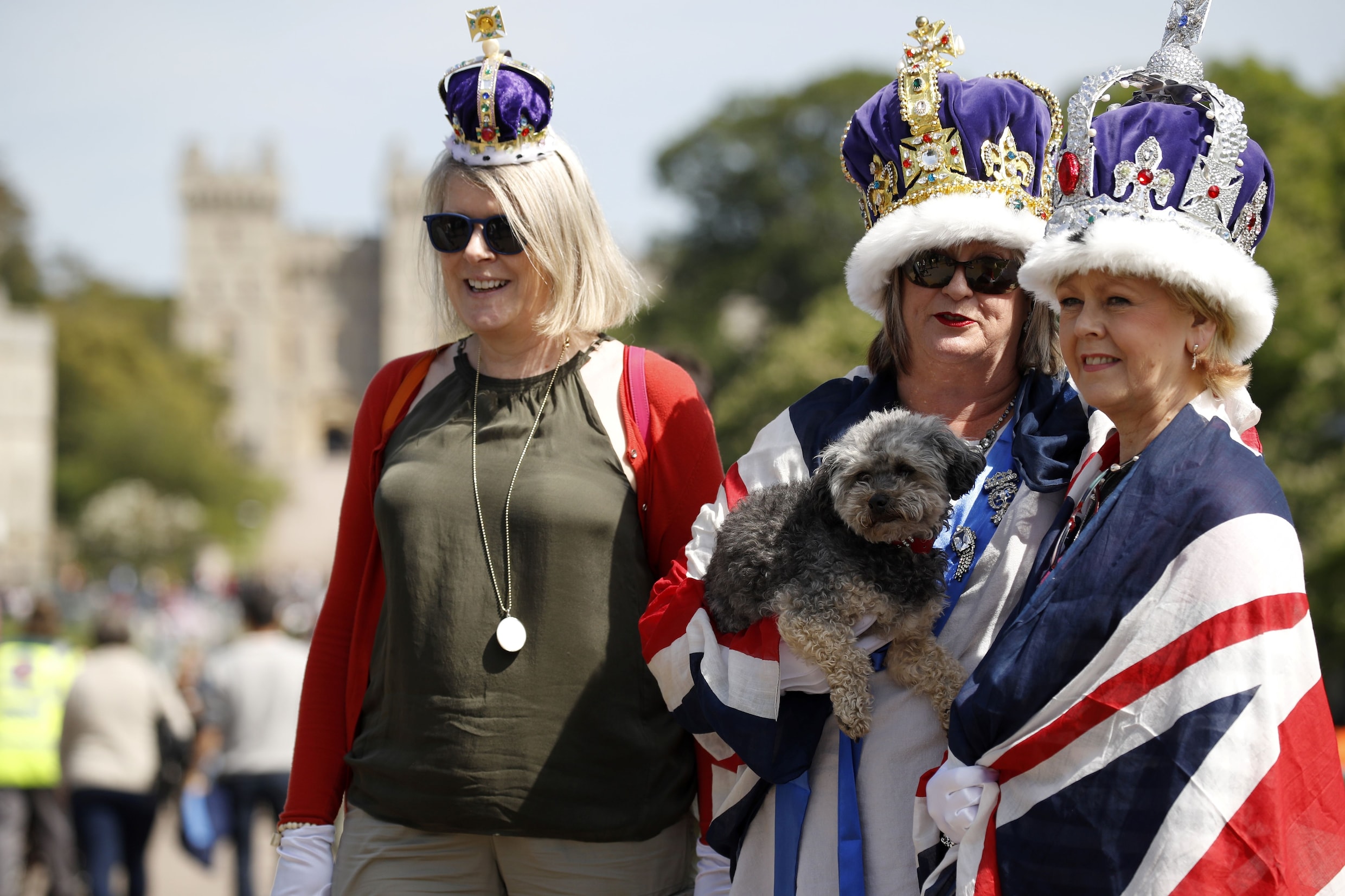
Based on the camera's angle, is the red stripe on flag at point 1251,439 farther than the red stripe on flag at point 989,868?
Yes

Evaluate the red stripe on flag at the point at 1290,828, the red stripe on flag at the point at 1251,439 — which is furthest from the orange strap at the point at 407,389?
the red stripe on flag at the point at 1290,828

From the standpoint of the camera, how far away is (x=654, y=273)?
149ft

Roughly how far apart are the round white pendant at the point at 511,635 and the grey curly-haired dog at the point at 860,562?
0.48m

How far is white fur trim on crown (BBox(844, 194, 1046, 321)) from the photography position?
9.00 feet

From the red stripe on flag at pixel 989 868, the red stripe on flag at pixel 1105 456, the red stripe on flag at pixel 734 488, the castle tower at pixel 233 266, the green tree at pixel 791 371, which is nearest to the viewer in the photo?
the red stripe on flag at pixel 989 868

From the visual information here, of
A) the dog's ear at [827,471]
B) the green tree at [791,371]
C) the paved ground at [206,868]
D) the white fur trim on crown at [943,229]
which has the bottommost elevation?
the paved ground at [206,868]

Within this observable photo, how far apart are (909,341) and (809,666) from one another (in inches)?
29.0

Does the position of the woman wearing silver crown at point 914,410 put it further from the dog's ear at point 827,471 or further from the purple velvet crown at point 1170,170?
the purple velvet crown at point 1170,170

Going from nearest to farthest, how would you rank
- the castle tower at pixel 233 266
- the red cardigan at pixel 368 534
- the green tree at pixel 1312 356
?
the red cardigan at pixel 368 534 → the green tree at pixel 1312 356 → the castle tower at pixel 233 266

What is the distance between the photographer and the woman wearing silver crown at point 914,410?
2.60 metres

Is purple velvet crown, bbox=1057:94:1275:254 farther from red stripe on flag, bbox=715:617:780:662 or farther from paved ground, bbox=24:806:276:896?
paved ground, bbox=24:806:276:896

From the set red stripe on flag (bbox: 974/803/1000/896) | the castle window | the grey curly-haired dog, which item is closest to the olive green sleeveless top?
the grey curly-haired dog

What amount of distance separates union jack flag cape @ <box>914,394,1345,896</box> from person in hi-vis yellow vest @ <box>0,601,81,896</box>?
Answer: 6.86 m

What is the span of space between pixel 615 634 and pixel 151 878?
24.9 feet
